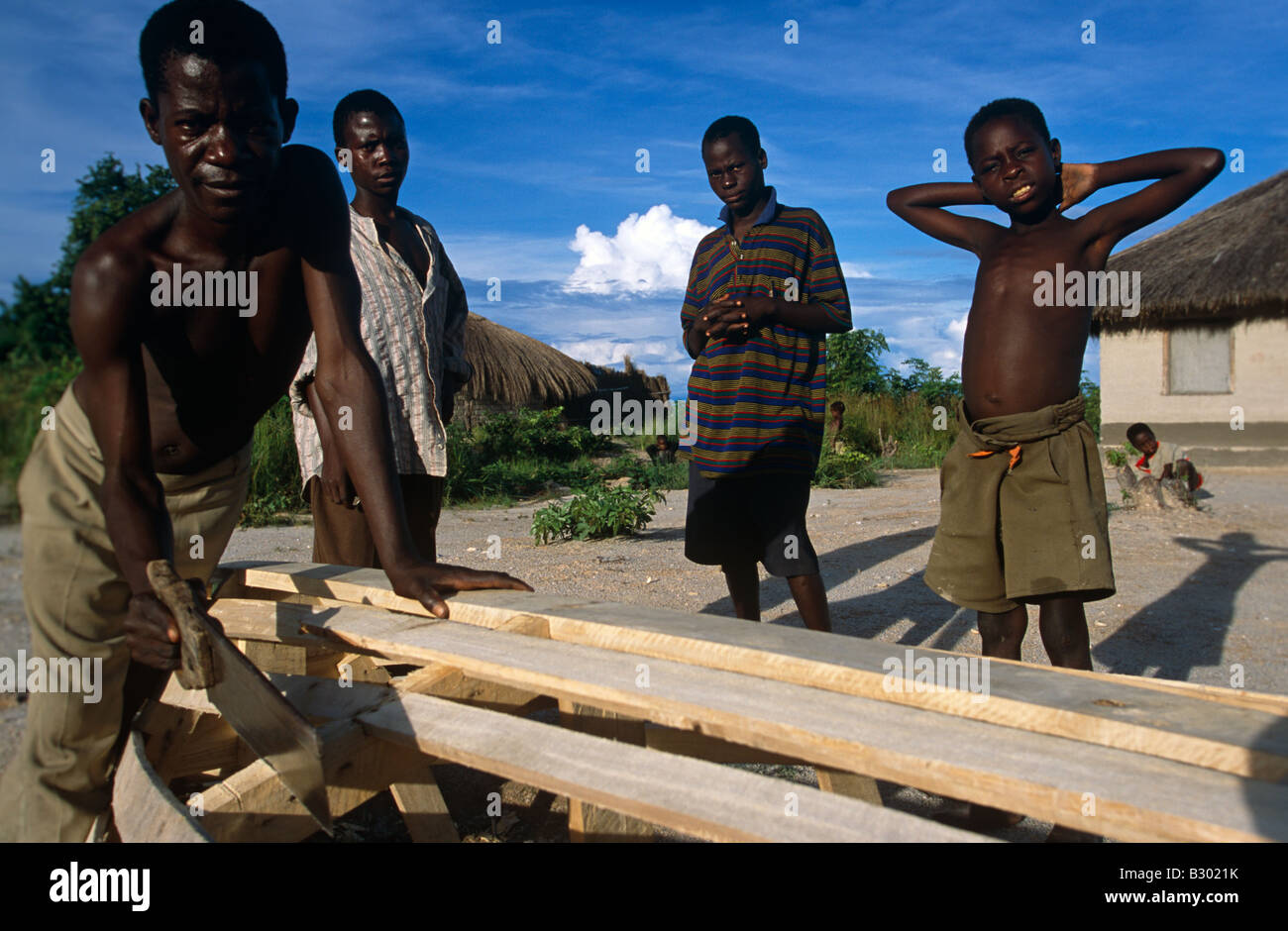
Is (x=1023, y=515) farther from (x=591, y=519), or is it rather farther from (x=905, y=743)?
(x=591, y=519)

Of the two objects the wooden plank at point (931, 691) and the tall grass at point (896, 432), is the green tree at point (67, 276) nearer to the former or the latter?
the wooden plank at point (931, 691)

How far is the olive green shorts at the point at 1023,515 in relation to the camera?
95.7 inches

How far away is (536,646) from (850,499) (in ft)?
27.9

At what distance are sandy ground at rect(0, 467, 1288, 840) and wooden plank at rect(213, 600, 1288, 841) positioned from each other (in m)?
0.91

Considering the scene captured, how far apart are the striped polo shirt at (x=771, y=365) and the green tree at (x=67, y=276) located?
183 cm

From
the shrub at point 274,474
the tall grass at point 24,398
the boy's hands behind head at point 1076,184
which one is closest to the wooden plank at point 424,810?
the tall grass at point 24,398

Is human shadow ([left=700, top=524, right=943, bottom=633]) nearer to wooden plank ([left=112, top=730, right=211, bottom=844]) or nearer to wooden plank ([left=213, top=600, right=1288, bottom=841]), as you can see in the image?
wooden plank ([left=213, top=600, right=1288, bottom=841])

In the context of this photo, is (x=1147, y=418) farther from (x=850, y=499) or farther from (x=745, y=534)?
(x=745, y=534)

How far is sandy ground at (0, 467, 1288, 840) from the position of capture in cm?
252

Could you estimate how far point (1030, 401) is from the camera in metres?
2.60

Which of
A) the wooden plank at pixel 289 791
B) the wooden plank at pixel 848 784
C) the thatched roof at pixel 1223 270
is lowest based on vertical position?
the wooden plank at pixel 848 784

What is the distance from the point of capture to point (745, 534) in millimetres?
3160
